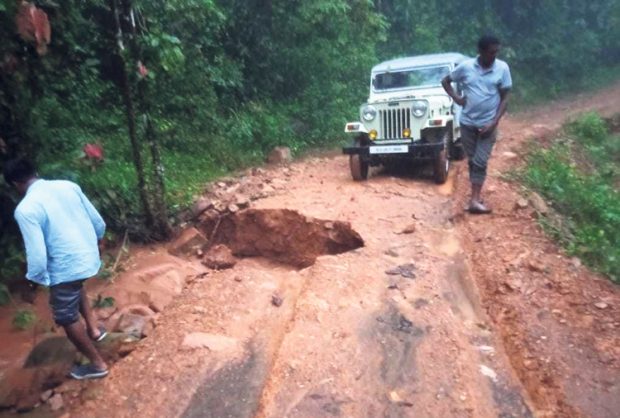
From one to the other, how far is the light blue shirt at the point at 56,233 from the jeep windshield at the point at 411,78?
20.1 ft

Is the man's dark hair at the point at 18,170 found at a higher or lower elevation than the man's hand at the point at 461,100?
higher

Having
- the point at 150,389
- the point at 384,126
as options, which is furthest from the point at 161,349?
the point at 384,126

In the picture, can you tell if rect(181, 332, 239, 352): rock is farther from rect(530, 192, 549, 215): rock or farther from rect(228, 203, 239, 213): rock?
rect(530, 192, 549, 215): rock

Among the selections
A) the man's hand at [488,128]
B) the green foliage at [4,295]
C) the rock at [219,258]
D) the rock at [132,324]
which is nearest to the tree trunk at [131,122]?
the rock at [219,258]

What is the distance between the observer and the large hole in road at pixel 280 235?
231 inches

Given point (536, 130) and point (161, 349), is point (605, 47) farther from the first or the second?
point (161, 349)

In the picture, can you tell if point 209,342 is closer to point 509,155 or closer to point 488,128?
point 488,128

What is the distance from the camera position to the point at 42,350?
3939 millimetres

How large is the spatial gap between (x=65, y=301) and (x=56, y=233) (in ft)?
1.54

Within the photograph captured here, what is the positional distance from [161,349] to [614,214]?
17.0 ft

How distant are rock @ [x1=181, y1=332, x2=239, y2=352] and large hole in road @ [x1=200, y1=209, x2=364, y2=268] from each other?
79.1 inches

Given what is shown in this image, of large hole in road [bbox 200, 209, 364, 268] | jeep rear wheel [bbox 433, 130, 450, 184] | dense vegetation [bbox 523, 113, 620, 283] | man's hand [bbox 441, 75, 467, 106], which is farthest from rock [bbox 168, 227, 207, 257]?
dense vegetation [bbox 523, 113, 620, 283]

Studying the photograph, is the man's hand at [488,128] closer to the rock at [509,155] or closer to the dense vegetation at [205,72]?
the dense vegetation at [205,72]

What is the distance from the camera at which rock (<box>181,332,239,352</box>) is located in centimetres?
393
